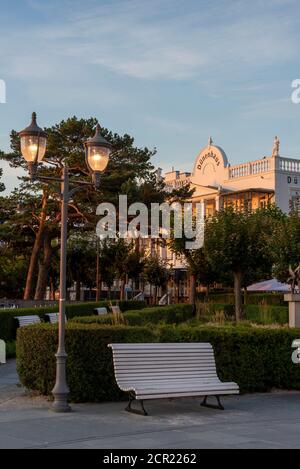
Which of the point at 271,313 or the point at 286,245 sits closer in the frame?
the point at 271,313

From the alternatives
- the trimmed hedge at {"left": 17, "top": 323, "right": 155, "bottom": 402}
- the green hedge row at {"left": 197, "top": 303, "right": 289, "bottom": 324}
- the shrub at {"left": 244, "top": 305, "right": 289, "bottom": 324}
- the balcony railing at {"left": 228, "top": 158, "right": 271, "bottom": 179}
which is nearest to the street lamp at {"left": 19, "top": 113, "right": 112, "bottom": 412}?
the trimmed hedge at {"left": 17, "top": 323, "right": 155, "bottom": 402}

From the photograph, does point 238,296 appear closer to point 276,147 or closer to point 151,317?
point 151,317

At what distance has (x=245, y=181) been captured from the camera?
53844mm

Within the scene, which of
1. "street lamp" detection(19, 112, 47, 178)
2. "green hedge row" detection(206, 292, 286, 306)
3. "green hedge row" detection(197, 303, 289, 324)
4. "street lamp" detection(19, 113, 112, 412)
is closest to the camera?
"street lamp" detection(19, 113, 112, 412)

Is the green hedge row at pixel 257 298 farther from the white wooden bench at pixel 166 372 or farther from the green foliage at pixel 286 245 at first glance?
the white wooden bench at pixel 166 372

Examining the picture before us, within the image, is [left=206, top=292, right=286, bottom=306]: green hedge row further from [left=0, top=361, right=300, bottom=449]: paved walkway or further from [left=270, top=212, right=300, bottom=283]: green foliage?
[left=0, top=361, right=300, bottom=449]: paved walkway

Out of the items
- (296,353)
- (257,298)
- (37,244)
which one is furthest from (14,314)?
(257,298)

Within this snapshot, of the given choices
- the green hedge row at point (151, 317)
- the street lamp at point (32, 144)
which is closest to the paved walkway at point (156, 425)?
the street lamp at point (32, 144)

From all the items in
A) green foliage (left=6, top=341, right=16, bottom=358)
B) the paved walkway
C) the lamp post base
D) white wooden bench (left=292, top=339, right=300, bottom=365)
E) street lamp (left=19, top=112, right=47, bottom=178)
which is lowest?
the paved walkway

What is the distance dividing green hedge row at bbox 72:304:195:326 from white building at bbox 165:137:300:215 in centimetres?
1540

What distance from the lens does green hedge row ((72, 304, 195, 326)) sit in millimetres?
15262

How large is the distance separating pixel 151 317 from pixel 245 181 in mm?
30884

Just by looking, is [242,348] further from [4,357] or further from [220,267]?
[220,267]

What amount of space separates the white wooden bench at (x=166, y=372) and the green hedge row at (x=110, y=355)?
0.62 metres
